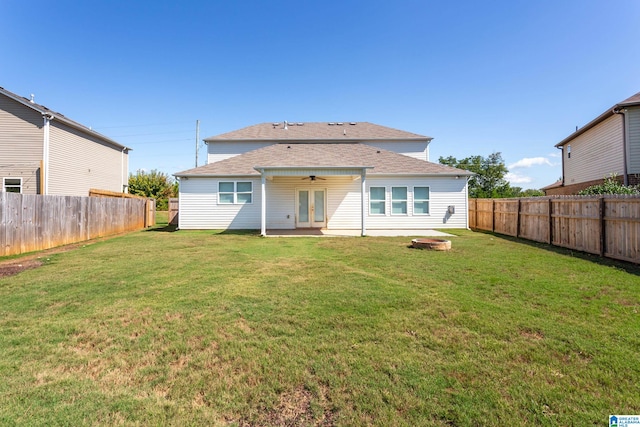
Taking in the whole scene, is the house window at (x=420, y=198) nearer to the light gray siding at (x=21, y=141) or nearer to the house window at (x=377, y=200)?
the house window at (x=377, y=200)

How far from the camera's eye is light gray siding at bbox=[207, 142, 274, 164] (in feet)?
67.5

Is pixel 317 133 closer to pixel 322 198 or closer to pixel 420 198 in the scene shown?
pixel 322 198

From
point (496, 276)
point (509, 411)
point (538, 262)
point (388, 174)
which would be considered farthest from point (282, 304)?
point (388, 174)

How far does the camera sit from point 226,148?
816 inches

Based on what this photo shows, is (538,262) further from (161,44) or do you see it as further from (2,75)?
(2,75)

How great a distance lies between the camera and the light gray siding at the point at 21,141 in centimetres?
1430

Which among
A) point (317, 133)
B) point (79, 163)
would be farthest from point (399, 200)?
point (79, 163)

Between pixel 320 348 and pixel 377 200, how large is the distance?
41.8ft

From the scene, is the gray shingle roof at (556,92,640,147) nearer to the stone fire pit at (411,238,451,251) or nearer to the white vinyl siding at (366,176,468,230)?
the white vinyl siding at (366,176,468,230)

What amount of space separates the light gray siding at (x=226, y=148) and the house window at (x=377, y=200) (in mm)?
9829

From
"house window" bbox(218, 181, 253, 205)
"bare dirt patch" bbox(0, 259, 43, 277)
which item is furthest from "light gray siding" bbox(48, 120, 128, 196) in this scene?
"bare dirt patch" bbox(0, 259, 43, 277)

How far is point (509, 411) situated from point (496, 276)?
4.18 m

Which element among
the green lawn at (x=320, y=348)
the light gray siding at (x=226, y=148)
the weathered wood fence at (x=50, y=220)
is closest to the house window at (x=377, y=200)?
the green lawn at (x=320, y=348)

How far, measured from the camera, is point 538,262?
22.2ft
